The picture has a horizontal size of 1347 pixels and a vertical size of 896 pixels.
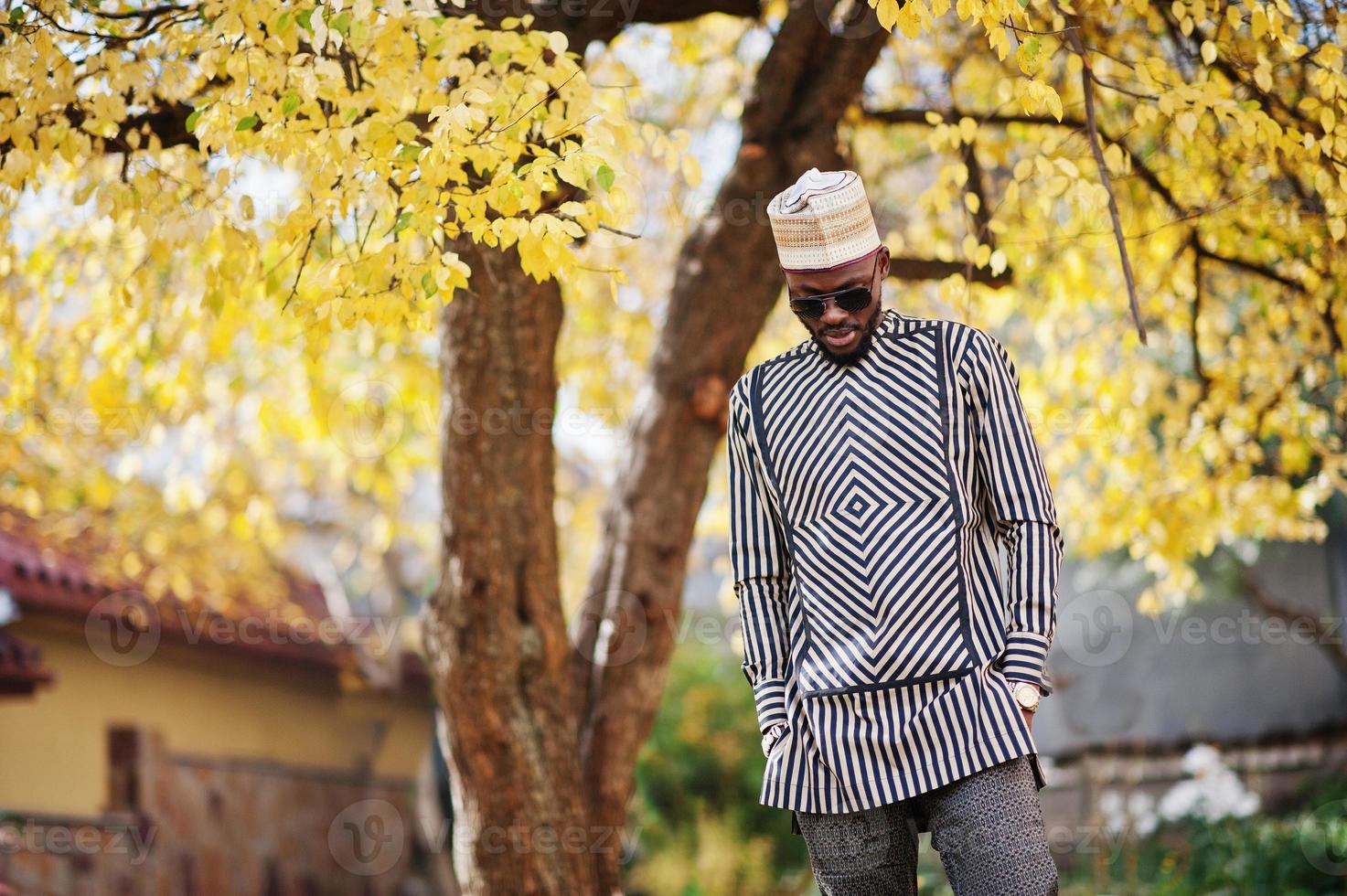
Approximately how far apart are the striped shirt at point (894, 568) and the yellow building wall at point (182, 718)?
6861mm

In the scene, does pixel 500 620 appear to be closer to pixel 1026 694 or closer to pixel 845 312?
pixel 845 312

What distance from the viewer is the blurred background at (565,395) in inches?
141

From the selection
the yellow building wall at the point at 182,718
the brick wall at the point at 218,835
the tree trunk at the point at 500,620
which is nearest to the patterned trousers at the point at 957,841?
the tree trunk at the point at 500,620

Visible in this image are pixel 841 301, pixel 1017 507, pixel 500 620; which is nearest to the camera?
pixel 1017 507

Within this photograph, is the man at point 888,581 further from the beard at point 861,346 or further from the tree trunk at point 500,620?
the tree trunk at point 500,620

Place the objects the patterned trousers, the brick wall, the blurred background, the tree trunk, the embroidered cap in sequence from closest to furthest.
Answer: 1. the patterned trousers
2. the embroidered cap
3. the blurred background
4. the tree trunk
5. the brick wall

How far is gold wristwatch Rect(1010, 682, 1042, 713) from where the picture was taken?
2408 millimetres

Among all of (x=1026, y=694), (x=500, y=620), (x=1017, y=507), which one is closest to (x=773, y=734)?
(x=1026, y=694)

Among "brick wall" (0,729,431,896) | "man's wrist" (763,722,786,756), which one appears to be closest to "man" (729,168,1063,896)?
"man's wrist" (763,722,786,756)

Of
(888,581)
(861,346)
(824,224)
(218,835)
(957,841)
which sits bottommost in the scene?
(218,835)

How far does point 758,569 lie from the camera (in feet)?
9.05

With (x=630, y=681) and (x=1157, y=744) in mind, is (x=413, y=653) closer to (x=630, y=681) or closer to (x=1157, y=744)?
(x=1157, y=744)

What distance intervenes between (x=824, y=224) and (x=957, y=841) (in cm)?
116

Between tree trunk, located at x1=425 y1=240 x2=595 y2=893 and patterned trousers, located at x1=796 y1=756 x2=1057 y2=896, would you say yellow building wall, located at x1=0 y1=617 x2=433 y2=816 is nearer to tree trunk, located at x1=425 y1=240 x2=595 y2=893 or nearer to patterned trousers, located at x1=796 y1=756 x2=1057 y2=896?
tree trunk, located at x1=425 y1=240 x2=595 y2=893
